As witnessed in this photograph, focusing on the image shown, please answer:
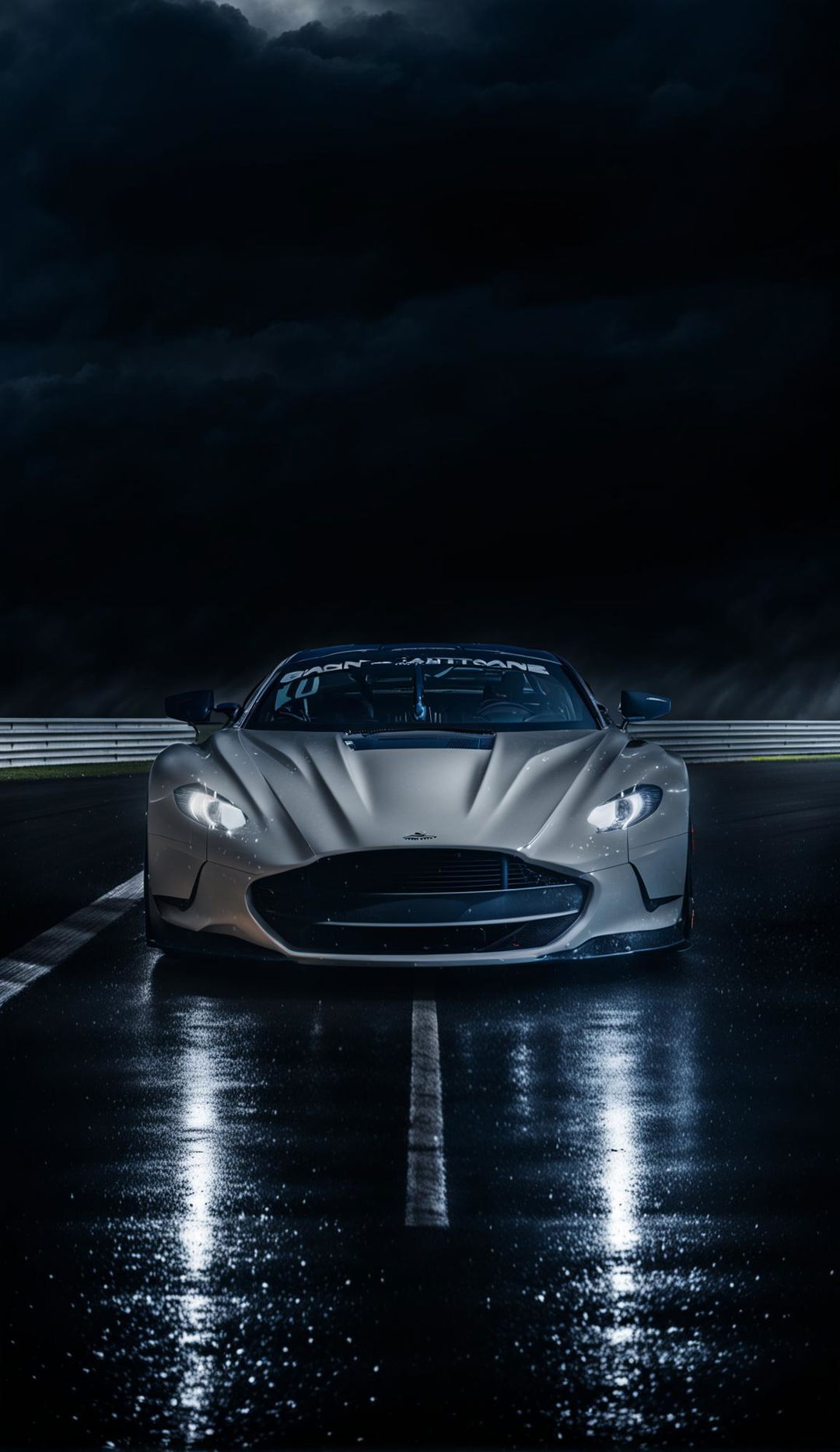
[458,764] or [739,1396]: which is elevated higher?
[458,764]

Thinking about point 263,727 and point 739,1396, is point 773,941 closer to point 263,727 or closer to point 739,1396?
point 263,727

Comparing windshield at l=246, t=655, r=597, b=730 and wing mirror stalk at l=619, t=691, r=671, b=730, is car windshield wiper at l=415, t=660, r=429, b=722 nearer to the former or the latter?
windshield at l=246, t=655, r=597, b=730

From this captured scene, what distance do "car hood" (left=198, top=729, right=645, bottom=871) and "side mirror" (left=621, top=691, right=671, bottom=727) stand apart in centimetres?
111

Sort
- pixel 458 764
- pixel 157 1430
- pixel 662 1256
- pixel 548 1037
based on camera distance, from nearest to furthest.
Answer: pixel 157 1430, pixel 662 1256, pixel 548 1037, pixel 458 764

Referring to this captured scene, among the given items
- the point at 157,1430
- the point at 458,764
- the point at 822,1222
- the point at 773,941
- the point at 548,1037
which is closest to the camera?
the point at 157,1430

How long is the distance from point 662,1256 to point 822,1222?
0.50 metres

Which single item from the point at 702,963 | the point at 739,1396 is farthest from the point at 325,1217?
the point at 702,963

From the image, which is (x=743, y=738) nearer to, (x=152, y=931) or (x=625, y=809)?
(x=625, y=809)

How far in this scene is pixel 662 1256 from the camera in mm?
3816

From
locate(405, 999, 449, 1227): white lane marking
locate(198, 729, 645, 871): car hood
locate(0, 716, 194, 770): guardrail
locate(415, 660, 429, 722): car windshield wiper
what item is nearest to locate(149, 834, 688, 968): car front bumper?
locate(198, 729, 645, 871): car hood

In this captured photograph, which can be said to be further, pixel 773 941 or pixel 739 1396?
pixel 773 941

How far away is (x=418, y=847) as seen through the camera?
6.67 metres

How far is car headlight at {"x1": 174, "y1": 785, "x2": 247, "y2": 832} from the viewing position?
7.00m

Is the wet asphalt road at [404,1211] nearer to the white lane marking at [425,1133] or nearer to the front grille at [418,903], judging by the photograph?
the white lane marking at [425,1133]
